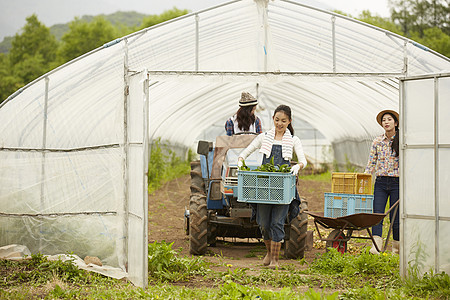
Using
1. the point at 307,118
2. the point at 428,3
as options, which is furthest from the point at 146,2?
the point at 307,118

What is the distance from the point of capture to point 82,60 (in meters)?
7.19

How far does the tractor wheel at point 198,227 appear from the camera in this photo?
700cm

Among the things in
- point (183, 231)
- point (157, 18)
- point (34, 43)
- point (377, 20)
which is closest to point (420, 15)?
point (377, 20)

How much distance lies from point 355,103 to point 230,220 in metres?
7.32

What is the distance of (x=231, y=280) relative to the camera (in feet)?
18.3

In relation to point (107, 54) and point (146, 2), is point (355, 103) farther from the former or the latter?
point (146, 2)

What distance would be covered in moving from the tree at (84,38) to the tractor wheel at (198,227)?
3608cm

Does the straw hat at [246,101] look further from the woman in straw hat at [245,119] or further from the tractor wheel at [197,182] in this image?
the tractor wheel at [197,182]

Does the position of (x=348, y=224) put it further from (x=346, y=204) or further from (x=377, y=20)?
(x=377, y=20)

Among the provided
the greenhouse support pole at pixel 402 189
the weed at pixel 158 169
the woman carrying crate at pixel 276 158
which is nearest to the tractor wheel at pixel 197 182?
the woman carrying crate at pixel 276 158

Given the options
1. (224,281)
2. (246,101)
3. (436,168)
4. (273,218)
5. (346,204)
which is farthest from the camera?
(246,101)

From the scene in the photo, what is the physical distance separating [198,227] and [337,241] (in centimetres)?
173

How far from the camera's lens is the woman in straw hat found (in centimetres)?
729

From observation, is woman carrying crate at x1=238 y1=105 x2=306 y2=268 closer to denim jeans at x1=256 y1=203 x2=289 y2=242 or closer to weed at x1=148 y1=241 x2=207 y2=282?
denim jeans at x1=256 y1=203 x2=289 y2=242
